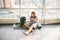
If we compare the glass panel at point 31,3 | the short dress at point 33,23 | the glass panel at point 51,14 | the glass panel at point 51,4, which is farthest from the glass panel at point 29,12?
the short dress at point 33,23

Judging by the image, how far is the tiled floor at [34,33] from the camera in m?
3.73

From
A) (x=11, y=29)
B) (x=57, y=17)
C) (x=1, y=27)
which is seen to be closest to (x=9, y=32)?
(x=11, y=29)

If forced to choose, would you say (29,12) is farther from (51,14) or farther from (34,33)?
(34,33)

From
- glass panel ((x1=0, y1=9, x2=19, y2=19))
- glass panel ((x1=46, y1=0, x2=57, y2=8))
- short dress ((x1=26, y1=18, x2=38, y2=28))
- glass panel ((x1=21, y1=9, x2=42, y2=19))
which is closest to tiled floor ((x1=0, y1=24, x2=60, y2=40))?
short dress ((x1=26, y1=18, x2=38, y2=28))

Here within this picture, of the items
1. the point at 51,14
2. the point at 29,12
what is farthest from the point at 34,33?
the point at 51,14

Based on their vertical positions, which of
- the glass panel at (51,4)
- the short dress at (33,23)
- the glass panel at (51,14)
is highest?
the glass panel at (51,4)

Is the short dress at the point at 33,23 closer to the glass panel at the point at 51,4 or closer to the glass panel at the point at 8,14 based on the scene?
the glass panel at the point at 8,14

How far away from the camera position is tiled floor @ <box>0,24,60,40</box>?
3.73 meters

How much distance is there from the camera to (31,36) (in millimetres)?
3850

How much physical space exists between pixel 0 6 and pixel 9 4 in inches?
14.5

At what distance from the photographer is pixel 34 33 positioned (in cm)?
409

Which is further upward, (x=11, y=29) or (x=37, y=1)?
(x=37, y=1)

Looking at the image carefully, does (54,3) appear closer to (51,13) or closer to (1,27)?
(51,13)

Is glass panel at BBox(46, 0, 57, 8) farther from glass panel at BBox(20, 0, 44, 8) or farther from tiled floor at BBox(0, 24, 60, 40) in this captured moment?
tiled floor at BBox(0, 24, 60, 40)
